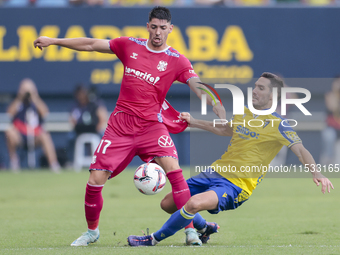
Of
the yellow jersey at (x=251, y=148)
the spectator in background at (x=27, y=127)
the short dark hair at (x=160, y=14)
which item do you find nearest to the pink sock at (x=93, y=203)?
the yellow jersey at (x=251, y=148)

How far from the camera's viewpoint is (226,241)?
6.12 metres

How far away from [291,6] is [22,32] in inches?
316

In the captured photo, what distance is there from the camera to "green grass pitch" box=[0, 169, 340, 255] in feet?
18.2

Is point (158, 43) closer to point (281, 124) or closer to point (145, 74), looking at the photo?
point (145, 74)

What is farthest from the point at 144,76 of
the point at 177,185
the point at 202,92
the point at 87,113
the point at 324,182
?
the point at 87,113

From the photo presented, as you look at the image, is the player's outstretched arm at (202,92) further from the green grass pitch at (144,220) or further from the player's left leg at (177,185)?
the green grass pitch at (144,220)

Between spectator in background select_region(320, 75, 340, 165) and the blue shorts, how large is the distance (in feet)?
36.8

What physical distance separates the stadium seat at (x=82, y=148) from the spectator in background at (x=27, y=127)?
1.97 ft

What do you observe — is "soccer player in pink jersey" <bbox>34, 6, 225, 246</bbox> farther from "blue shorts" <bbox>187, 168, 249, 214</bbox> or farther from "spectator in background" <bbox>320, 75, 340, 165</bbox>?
"spectator in background" <bbox>320, 75, 340, 165</bbox>

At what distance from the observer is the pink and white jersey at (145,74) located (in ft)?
19.8

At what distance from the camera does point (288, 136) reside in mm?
5707

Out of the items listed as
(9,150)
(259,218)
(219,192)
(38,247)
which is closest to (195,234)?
(219,192)

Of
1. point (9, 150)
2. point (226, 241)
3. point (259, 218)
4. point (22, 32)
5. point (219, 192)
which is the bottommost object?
point (9, 150)

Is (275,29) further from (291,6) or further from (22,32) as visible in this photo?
(22,32)
